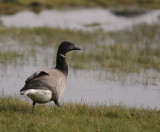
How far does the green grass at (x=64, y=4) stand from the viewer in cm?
4819


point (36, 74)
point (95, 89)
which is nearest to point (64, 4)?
point (95, 89)

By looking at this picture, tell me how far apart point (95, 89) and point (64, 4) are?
140ft

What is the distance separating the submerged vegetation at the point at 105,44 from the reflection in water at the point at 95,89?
1722 mm

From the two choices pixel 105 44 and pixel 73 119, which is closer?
pixel 73 119

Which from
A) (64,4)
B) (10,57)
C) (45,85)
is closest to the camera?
(45,85)

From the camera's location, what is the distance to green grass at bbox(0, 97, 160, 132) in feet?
27.1

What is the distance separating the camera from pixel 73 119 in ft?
29.3

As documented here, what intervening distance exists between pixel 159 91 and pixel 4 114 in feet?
24.1

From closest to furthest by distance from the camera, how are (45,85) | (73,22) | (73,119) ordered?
(73,119), (45,85), (73,22)

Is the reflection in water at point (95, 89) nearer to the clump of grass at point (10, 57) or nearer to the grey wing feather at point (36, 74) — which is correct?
the clump of grass at point (10, 57)

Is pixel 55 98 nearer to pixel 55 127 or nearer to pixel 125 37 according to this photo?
pixel 55 127

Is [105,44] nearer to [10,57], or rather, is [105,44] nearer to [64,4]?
[10,57]

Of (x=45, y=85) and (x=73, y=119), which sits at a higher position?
(x=45, y=85)

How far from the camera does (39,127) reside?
8.21 metres
